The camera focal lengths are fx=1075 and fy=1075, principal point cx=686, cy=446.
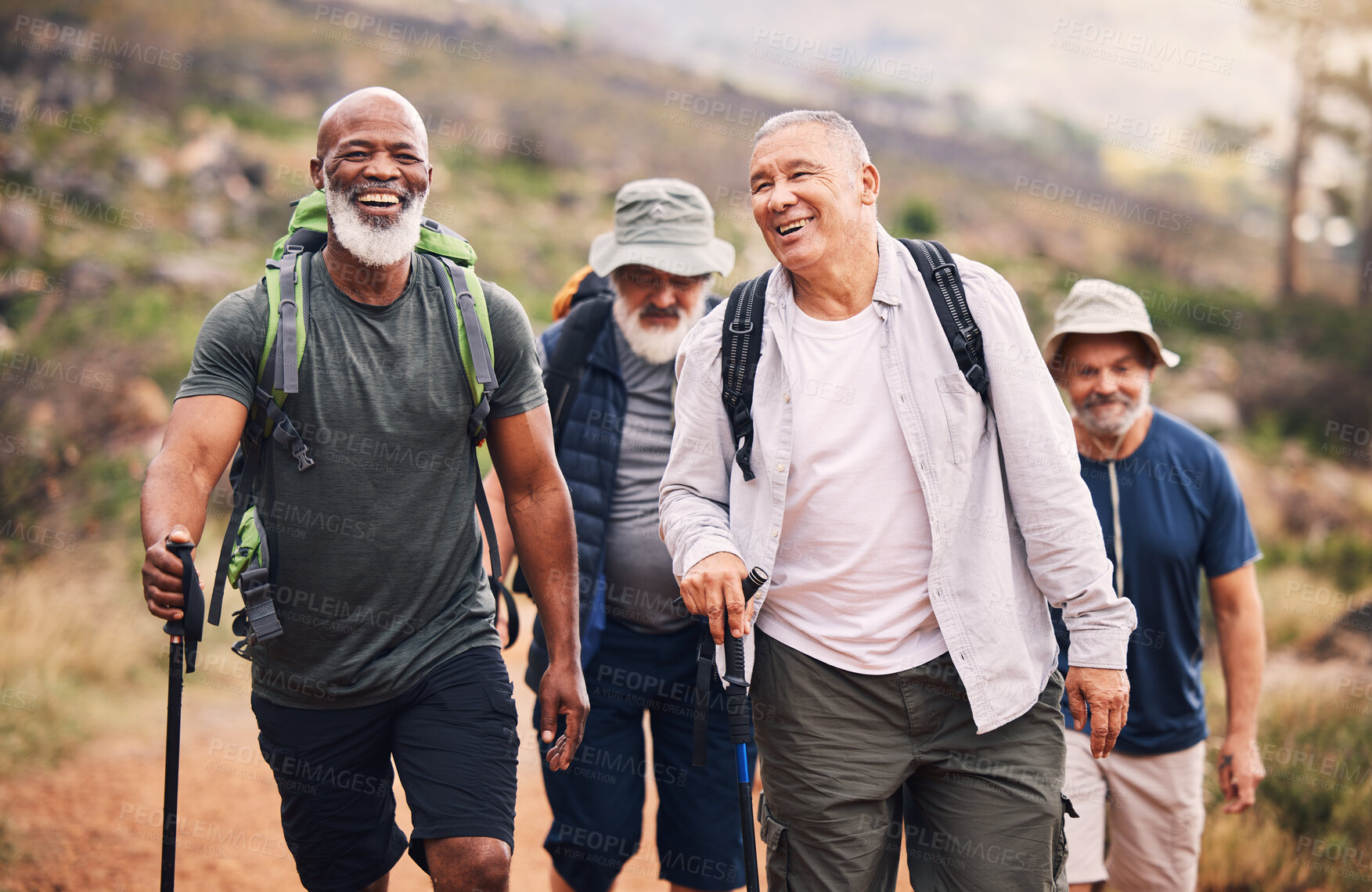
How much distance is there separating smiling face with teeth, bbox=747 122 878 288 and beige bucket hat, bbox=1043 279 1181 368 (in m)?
1.24

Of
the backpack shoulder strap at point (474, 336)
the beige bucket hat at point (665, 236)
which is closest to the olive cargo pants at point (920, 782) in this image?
the backpack shoulder strap at point (474, 336)

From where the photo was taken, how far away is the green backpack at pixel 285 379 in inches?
111

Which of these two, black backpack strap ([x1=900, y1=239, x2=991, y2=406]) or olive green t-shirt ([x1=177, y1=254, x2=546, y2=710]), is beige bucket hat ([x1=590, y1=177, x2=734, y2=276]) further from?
black backpack strap ([x1=900, y1=239, x2=991, y2=406])

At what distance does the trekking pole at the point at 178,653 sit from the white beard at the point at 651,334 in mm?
1769

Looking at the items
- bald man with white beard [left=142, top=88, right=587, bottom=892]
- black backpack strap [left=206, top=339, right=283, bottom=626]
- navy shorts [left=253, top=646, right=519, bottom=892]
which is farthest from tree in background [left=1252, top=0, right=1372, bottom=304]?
black backpack strap [left=206, top=339, right=283, bottom=626]

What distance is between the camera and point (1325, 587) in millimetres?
10828

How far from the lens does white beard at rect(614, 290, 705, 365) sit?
389 cm

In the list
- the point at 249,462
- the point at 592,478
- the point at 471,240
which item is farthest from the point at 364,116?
the point at 471,240

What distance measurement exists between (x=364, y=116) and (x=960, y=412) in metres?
1.88

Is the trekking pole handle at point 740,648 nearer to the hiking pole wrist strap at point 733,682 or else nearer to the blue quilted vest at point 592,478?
the hiking pole wrist strap at point 733,682

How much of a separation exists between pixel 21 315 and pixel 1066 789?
11.9 m

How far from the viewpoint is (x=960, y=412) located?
2604mm

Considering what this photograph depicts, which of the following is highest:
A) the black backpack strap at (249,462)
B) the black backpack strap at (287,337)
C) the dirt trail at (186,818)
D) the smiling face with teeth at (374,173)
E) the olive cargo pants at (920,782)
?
the smiling face with teeth at (374,173)

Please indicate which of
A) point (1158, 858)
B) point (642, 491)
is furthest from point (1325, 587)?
point (642, 491)
